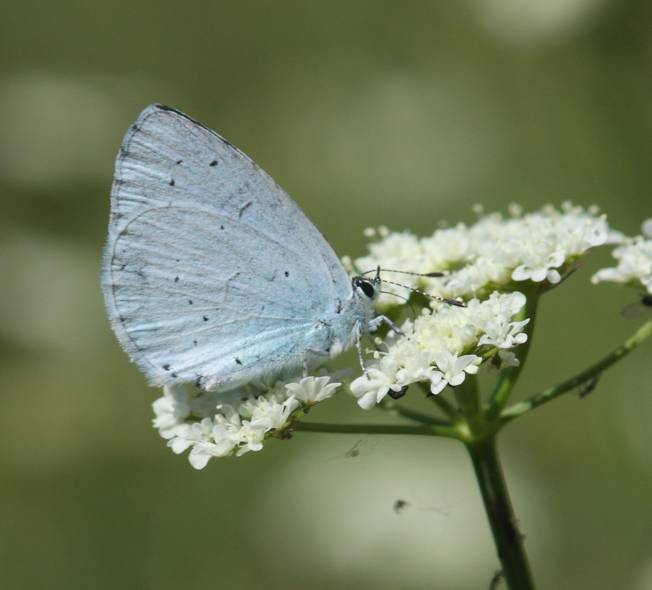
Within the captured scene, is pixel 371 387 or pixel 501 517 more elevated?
pixel 371 387

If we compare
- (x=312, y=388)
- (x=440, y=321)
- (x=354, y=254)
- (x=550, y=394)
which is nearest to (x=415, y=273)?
(x=440, y=321)

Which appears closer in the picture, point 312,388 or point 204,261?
point 312,388

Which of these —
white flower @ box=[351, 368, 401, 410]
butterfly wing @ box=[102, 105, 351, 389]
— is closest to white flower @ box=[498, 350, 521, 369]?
white flower @ box=[351, 368, 401, 410]

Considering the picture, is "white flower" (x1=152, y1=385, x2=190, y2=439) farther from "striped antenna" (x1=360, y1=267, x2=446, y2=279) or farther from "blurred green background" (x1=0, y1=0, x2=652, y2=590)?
"striped antenna" (x1=360, y1=267, x2=446, y2=279)

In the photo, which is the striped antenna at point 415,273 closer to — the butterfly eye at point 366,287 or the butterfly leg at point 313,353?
the butterfly eye at point 366,287

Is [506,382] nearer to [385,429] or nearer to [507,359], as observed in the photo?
[507,359]

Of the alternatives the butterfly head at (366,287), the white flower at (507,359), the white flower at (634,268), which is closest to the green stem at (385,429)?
the white flower at (507,359)

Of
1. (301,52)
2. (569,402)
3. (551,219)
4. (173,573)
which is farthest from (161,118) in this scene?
(301,52)

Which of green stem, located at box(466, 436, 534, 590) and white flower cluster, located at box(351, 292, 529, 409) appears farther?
white flower cluster, located at box(351, 292, 529, 409)
